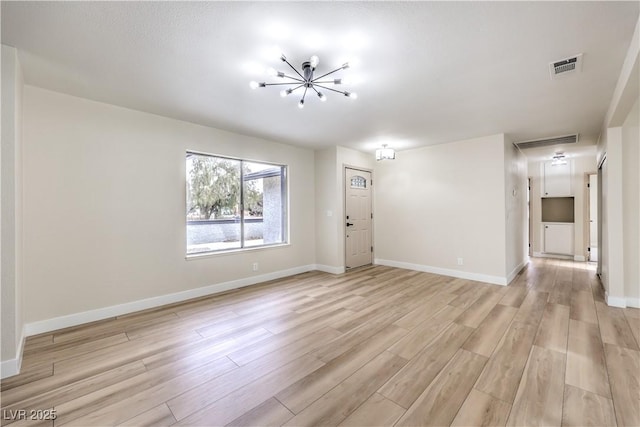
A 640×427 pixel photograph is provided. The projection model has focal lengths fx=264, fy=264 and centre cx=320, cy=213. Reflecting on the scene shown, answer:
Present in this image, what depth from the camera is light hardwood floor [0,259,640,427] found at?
1.69 m

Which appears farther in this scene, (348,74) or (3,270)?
(348,74)

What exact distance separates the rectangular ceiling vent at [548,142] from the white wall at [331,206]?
331cm

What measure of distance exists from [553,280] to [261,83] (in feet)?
19.3

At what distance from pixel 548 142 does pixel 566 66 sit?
3.42 m

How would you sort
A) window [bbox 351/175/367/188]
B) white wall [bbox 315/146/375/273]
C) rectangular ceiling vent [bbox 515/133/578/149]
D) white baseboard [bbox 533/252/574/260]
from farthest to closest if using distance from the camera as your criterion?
1. white baseboard [bbox 533/252/574/260]
2. window [bbox 351/175/367/188]
3. white wall [bbox 315/146/375/273]
4. rectangular ceiling vent [bbox 515/133/578/149]

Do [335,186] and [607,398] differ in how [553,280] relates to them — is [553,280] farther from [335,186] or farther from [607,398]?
[335,186]

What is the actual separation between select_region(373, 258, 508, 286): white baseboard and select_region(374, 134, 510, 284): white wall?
0.01 m

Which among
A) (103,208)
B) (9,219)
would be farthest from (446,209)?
(9,219)

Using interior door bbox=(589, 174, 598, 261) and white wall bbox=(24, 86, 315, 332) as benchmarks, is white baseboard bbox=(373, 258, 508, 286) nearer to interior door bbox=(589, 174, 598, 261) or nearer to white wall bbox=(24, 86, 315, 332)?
white wall bbox=(24, 86, 315, 332)

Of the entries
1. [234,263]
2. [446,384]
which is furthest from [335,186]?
[446,384]

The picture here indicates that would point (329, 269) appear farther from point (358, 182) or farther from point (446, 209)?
point (446, 209)

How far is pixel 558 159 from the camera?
6629 millimetres

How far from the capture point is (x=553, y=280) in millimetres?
4816

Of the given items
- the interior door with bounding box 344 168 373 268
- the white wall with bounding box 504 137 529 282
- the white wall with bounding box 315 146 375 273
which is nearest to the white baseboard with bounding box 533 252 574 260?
the white wall with bounding box 504 137 529 282
